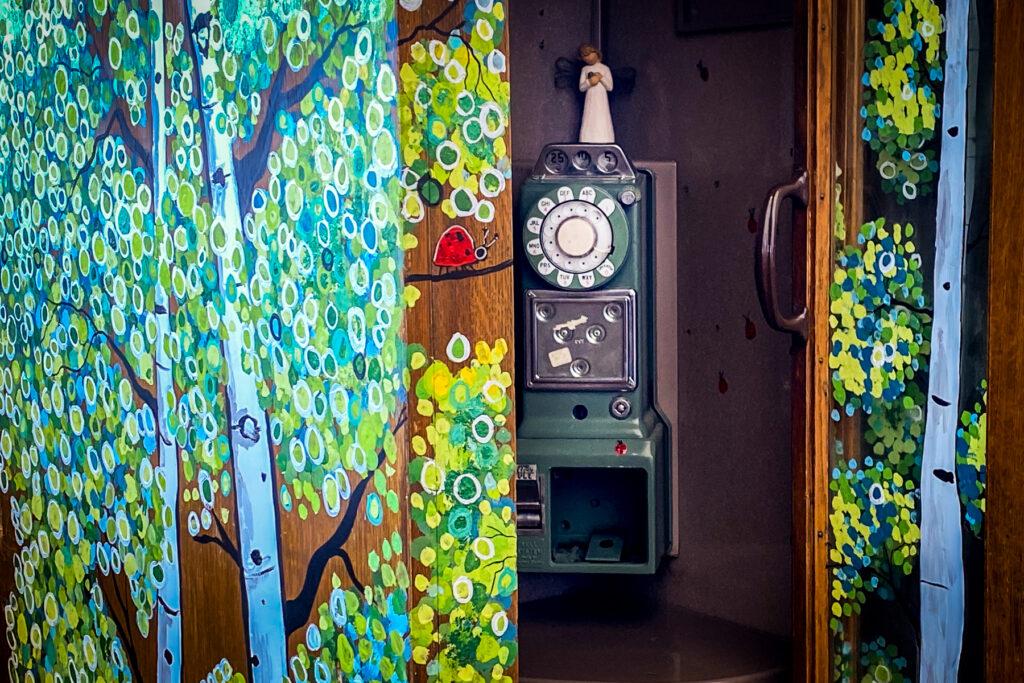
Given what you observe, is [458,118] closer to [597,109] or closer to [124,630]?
[597,109]

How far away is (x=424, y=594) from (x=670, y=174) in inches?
59.2

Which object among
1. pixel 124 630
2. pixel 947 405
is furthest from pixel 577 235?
pixel 124 630

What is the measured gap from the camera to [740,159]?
126 inches

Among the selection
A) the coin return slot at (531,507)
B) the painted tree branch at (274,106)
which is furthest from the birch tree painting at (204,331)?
the coin return slot at (531,507)

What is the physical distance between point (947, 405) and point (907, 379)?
4.2 inches

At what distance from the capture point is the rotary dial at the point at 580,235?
288 cm

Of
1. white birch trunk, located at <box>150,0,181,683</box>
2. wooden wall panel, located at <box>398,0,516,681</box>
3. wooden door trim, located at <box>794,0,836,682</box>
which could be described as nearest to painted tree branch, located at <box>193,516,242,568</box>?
white birch trunk, located at <box>150,0,181,683</box>

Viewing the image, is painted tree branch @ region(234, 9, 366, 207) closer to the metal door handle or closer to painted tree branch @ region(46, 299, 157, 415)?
painted tree branch @ region(46, 299, 157, 415)

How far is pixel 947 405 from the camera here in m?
2.36

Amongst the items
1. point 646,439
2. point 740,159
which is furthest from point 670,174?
point 646,439

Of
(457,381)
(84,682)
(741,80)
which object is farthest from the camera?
(741,80)

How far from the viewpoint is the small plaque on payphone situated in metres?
2.90

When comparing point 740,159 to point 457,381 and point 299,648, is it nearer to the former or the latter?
point 457,381

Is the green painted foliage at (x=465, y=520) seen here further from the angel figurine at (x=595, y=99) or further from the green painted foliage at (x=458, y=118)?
the angel figurine at (x=595, y=99)
